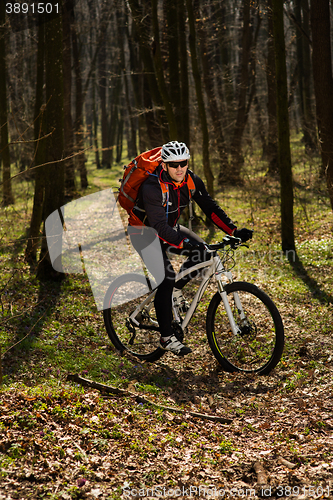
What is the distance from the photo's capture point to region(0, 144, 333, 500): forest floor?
301 centimetres

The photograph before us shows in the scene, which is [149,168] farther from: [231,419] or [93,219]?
[93,219]

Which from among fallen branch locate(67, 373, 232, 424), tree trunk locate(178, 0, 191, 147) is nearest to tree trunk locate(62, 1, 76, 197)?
tree trunk locate(178, 0, 191, 147)

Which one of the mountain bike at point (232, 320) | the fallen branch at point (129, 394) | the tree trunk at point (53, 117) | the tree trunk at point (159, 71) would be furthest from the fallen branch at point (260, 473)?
the tree trunk at point (159, 71)

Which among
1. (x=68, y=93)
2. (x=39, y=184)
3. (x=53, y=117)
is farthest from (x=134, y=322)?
(x=68, y=93)

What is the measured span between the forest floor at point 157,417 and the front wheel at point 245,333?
17 cm

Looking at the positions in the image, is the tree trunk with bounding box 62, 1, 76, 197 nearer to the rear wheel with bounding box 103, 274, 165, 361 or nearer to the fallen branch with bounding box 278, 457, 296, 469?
the rear wheel with bounding box 103, 274, 165, 361

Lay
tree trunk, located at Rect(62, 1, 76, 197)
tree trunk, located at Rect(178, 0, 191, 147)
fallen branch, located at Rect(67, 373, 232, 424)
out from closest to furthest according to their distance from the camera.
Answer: fallen branch, located at Rect(67, 373, 232, 424) < tree trunk, located at Rect(178, 0, 191, 147) < tree trunk, located at Rect(62, 1, 76, 197)

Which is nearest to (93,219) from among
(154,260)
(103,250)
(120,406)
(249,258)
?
(103,250)

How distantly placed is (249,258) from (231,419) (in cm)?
549

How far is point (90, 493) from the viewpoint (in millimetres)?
2873

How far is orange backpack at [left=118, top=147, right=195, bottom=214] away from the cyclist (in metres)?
0.04

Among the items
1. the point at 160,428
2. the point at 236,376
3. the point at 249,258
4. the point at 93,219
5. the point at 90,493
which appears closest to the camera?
the point at 90,493

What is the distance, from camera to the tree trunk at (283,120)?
7926 mm

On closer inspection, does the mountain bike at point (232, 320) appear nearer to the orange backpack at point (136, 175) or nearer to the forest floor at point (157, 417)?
the forest floor at point (157, 417)
